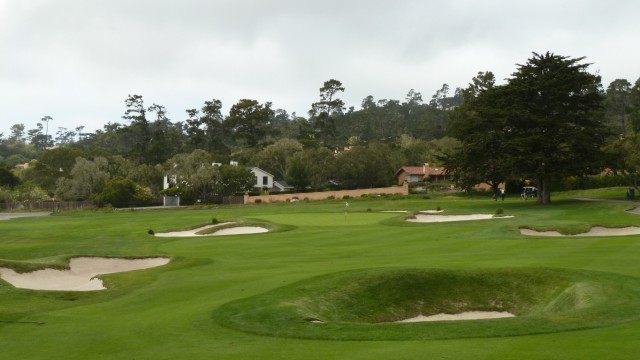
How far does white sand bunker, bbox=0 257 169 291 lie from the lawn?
21.5 inches

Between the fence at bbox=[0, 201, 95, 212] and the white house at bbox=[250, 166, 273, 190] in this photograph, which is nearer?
the fence at bbox=[0, 201, 95, 212]

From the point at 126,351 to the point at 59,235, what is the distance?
123ft

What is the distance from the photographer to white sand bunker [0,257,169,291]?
22.5m

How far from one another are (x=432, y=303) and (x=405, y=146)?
353ft

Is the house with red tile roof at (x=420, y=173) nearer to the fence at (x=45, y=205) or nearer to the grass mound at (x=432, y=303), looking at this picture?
the fence at (x=45, y=205)

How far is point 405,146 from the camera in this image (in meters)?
124

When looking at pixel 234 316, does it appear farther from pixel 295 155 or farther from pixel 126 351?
pixel 295 155

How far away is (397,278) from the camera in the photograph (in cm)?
1800

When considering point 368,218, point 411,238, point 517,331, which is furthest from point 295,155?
point 517,331

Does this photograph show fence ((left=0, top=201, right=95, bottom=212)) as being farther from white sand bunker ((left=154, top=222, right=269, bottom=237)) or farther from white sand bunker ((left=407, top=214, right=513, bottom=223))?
white sand bunker ((left=407, top=214, right=513, bottom=223))

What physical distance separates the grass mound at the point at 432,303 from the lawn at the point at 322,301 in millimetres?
52

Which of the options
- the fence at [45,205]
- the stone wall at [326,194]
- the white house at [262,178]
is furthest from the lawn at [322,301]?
the white house at [262,178]

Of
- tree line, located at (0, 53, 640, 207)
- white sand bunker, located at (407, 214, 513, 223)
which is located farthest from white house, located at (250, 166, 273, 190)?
white sand bunker, located at (407, 214, 513, 223)

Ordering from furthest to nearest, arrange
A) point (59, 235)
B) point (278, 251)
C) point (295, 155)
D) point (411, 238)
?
point (295, 155)
point (59, 235)
point (411, 238)
point (278, 251)
